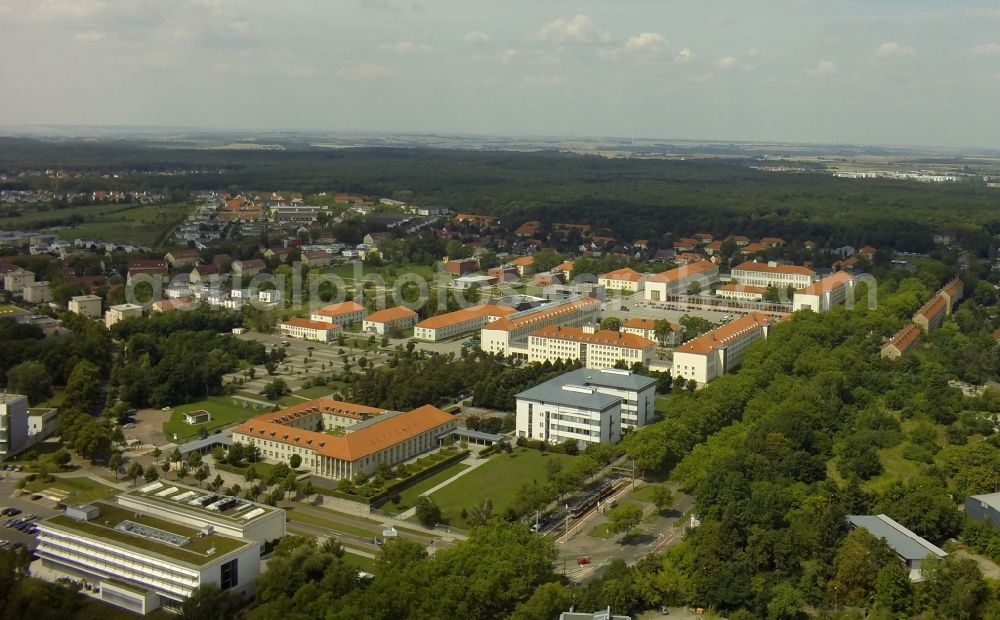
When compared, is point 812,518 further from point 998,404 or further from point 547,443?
point 998,404

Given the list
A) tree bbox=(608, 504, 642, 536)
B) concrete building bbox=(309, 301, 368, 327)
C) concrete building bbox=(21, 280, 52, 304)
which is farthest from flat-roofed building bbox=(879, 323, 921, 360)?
concrete building bbox=(21, 280, 52, 304)

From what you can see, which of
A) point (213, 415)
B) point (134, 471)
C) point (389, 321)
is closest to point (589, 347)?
point (389, 321)

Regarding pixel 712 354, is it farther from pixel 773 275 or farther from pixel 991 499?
pixel 773 275

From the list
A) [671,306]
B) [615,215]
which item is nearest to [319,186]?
[615,215]

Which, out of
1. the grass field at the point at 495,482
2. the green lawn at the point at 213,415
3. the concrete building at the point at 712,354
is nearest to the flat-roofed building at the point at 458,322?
the concrete building at the point at 712,354

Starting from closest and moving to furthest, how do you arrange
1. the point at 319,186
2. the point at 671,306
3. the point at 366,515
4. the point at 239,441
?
the point at 366,515
the point at 239,441
the point at 671,306
the point at 319,186
